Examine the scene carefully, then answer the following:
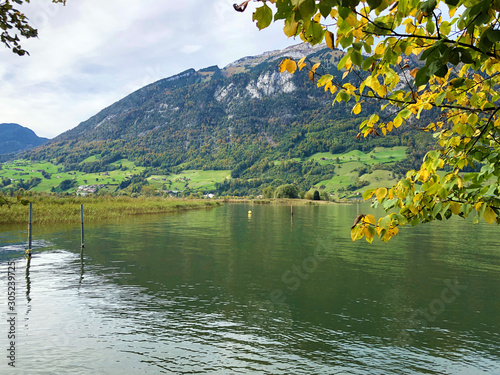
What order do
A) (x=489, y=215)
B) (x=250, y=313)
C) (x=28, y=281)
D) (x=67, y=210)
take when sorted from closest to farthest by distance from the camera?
(x=489, y=215) < (x=250, y=313) < (x=28, y=281) < (x=67, y=210)

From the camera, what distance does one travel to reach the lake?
8.91 meters

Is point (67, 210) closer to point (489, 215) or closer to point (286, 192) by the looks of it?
point (489, 215)

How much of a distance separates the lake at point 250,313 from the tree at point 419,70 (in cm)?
635

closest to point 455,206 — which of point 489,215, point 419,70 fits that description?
point 489,215

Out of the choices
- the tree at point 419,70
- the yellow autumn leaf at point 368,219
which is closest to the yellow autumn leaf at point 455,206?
the tree at point 419,70

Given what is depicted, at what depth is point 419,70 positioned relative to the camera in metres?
2.47

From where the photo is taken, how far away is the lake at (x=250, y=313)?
8.91 m

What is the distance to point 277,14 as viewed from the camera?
216cm

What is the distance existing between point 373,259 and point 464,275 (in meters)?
5.65

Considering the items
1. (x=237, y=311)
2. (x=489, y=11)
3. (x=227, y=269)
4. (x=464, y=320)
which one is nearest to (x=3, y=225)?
(x=227, y=269)

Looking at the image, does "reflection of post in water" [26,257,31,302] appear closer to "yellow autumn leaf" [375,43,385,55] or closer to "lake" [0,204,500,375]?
"lake" [0,204,500,375]

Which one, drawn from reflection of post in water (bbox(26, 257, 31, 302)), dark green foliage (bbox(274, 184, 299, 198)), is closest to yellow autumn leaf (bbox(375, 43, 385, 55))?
reflection of post in water (bbox(26, 257, 31, 302))

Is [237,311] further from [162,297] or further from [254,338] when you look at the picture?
Result: [162,297]

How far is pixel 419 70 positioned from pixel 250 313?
11385 millimetres
